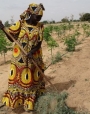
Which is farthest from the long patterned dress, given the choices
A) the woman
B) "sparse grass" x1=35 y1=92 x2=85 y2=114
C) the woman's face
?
"sparse grass" x1=35 y1=92 x2=85 y2=114

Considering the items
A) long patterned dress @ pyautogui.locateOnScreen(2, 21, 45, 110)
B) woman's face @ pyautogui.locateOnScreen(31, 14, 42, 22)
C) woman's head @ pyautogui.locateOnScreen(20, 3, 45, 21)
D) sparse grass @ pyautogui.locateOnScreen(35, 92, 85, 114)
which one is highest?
woman's head @ pyautogui.locateOnScreen(20, 3, 45, 21)

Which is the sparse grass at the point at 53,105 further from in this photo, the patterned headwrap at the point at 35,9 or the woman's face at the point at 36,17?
the patterned headwrap at the point at 35,9

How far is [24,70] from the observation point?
559cm

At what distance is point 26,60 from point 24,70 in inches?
7.8

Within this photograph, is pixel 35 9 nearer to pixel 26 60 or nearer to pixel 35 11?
pixel 35 11

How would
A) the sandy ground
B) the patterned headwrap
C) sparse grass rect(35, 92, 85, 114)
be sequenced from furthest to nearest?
the sandy ground
the patterned headwrap
sparse grass rect(35, 92, 85, 114)

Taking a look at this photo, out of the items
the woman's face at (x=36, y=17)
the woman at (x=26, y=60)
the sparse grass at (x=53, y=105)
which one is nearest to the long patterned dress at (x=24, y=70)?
the woman at (x=26, y=60)

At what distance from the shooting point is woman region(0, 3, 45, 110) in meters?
5.45

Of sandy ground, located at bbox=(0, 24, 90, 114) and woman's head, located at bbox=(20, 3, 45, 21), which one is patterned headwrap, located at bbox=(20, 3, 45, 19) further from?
sandy ground, located at bbox=(0, 24, 90, 114)

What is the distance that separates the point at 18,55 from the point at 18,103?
938 mm

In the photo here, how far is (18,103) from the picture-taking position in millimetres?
5711

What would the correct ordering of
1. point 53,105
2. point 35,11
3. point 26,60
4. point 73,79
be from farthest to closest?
1. point 73,79
2. point 26,60
3. point 35,11
4. point 53,105

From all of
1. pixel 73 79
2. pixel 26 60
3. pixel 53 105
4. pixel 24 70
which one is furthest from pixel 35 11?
pixel 73 79

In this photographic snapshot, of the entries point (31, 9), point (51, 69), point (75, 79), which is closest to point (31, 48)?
point (31, 9)
